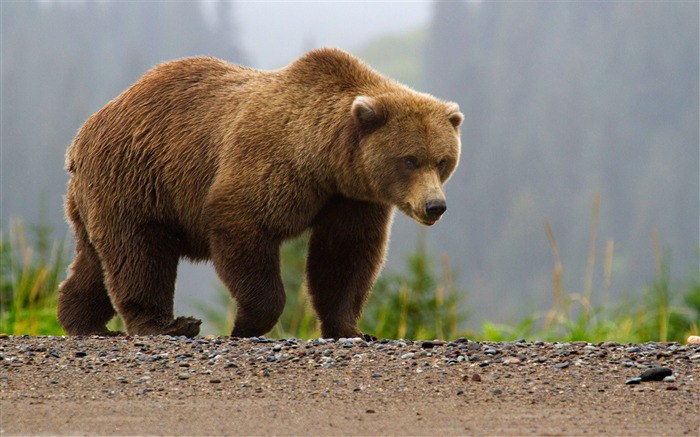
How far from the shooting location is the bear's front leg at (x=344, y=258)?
689cm

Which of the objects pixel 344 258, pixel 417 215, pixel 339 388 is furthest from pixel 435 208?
pixel 339 388

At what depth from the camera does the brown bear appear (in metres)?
6.44

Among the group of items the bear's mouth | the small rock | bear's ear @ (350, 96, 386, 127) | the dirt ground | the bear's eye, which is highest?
bear's ear @ (350, 96, 386, 127)

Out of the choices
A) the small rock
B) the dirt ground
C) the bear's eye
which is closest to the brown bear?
the bear's eye

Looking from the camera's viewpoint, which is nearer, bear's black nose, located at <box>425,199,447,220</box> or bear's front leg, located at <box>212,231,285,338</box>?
bear's black nose, located at <box>425,199,447,220</box>

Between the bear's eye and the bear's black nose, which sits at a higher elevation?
the bear's eye

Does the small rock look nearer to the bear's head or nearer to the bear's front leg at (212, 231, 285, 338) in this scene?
the bear's head

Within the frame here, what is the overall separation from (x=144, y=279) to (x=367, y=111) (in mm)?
2017

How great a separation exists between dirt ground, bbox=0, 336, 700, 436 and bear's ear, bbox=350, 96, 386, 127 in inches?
54.7

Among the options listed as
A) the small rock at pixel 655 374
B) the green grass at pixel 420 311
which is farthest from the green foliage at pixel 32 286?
the small rock at pixel 655 374

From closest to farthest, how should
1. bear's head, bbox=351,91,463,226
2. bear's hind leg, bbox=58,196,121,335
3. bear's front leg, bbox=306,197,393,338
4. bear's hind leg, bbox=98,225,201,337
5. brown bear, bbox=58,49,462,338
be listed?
bear's head, bbox=351,91,463,226, brown bear, bbox=58,49,462,338, bear's front leg, bbox=306,197,393,338, bear's hind leg, bbox=98,225,201,337, bear's hind leg, bbox=58,196,121,335

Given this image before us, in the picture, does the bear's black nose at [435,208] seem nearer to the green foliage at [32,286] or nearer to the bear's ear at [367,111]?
the bear's ear at [367,111]

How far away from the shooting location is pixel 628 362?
5.53m

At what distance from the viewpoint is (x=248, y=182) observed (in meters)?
6.59
